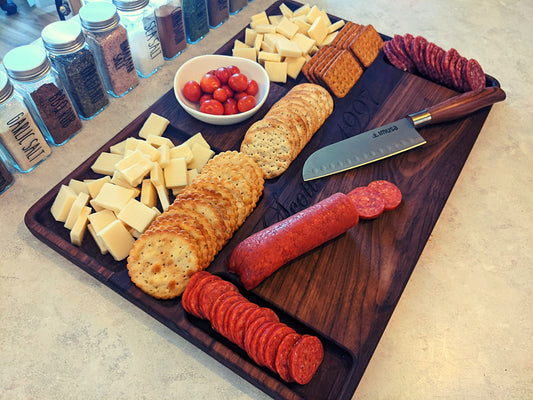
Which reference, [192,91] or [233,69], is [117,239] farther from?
[233,69]

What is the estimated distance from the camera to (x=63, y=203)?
5.58 feet

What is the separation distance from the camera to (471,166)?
82.7 inches

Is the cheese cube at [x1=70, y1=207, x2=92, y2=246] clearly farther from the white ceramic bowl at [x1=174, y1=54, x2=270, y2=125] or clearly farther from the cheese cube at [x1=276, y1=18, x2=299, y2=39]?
the cheese cube at [x1=276, y1=18, x2=299, y2=39]

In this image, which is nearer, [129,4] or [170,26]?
[129,4]

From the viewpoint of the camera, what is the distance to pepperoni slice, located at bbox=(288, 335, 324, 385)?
1326 millimetres

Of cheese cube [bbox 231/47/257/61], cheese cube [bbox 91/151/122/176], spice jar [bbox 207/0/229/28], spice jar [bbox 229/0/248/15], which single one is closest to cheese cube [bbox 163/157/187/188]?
cheese cube [bbox 91/151/122/176]

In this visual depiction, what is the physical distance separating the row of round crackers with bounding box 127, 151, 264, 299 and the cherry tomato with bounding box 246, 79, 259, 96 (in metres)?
0.51

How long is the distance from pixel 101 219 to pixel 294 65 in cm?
120

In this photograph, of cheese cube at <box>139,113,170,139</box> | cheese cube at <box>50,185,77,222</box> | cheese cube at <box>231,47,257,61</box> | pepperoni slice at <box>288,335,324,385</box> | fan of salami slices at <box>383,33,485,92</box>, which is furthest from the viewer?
cheese cube at <box>231,47,257,61</box>

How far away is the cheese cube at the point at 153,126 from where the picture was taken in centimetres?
197

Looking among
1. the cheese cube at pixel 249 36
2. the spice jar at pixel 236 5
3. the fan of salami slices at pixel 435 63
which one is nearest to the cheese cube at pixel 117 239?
the cheese cube at pixel 249 36

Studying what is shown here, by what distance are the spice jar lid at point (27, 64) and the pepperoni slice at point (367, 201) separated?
1266 mm

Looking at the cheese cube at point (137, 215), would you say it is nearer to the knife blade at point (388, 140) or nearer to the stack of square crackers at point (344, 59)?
the knife blade at point (388, 140)

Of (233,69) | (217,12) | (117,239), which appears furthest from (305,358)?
(217,12)
